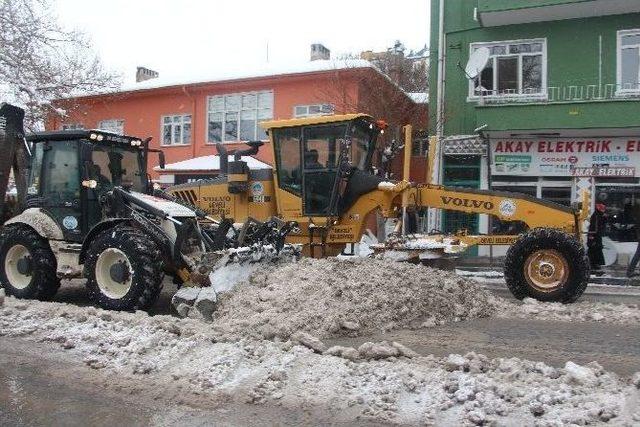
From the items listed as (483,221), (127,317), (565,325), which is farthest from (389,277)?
(483,221)

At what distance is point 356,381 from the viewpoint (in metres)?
4.83

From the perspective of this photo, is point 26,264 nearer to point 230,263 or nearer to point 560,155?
point 230,263

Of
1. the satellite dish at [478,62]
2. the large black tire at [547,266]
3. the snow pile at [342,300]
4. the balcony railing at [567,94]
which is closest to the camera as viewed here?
the snow pile at [342,300]

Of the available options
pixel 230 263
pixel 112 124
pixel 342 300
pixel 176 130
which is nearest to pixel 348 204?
pixel 230 263

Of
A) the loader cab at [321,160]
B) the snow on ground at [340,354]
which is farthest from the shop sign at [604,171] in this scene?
the snow on ground at [340,354]

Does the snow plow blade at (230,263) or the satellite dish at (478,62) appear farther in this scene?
the satellite dish at (478,62)

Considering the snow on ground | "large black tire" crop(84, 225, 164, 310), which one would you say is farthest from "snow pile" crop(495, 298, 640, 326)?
"large black tire" crop(84, 225, 164, 310)

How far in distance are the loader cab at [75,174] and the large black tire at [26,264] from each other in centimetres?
38

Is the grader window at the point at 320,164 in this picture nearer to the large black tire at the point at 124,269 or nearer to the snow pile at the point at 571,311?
the large black tire at the point at 124,269

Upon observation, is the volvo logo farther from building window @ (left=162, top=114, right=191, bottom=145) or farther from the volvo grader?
building window @ (left=162, top=114, right=191, bottom=145)

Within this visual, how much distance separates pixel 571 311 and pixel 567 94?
1073 centimetres

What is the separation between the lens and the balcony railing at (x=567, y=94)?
1631cm

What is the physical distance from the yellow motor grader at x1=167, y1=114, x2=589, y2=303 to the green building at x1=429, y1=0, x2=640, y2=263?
21.8ft

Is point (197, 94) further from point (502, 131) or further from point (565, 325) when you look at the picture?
point (565, 325)
